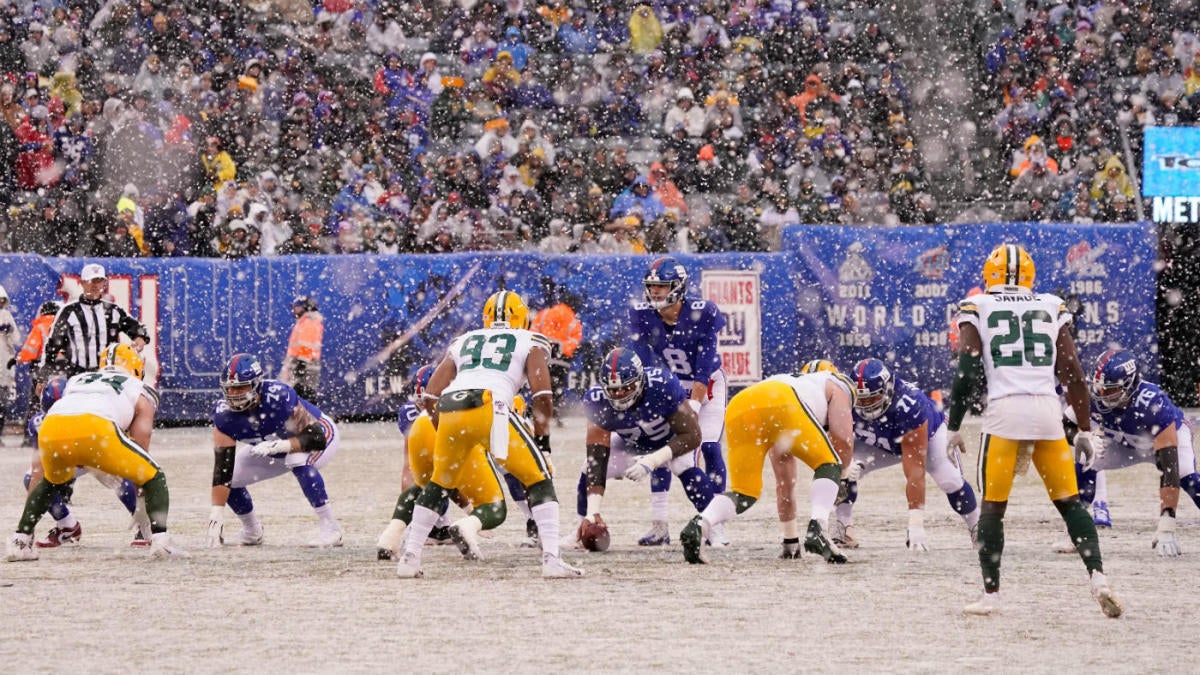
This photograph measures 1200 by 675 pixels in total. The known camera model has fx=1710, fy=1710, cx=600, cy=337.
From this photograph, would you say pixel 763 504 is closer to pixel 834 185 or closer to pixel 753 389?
pixel 753 389

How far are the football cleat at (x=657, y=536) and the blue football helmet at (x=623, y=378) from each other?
50.1 inches

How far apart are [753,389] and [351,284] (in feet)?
39.9

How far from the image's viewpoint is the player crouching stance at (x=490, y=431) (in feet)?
31.8

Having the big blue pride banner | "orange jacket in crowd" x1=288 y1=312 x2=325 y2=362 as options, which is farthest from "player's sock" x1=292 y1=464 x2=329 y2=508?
the big blue pride banner

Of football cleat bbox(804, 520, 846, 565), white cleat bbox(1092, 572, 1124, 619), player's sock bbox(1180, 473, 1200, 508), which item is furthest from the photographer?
player's sock bbox(1180, 473, 1200, 508)

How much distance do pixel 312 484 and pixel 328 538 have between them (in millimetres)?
387

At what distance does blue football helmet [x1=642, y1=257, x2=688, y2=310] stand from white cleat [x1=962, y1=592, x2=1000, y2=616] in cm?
393

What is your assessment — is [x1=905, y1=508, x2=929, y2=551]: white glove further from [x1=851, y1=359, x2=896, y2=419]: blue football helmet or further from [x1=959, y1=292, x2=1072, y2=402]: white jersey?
[x1=959, y1=292, x2=1072, y2=402]: white jersey

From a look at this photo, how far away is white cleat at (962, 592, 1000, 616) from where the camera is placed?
8305mm

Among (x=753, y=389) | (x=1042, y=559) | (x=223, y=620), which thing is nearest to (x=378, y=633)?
(x=223, y=620)

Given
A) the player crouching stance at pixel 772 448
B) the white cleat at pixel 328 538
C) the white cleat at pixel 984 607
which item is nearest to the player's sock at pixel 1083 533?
the white cleat at pixel 984 607

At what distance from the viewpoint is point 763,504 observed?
577 inches

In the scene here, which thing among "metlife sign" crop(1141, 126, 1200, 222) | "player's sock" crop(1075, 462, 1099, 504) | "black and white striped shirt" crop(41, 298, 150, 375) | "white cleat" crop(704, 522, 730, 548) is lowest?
"white cleat" crop(704, 522, 730, 548)

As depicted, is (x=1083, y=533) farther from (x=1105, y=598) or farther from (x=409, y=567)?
(x=409, y=567)
